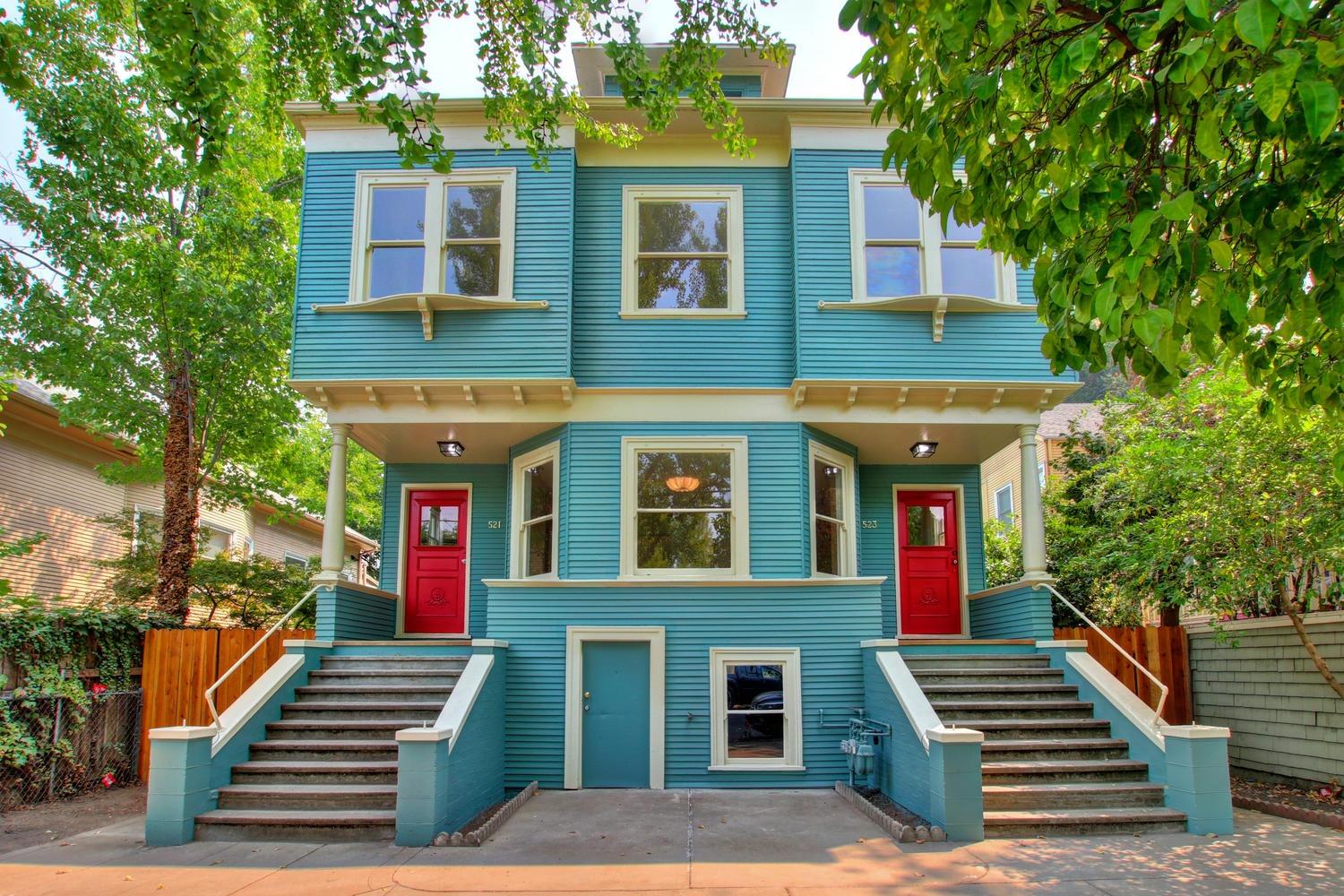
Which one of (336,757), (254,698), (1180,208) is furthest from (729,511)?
(1180,208)

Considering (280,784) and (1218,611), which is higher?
(1218,611)

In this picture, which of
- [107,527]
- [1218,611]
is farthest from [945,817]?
[107,527]

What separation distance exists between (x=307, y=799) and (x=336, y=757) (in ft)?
2.18

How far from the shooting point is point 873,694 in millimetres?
8969

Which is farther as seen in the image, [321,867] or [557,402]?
[557,402]

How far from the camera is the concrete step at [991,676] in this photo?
9.22m

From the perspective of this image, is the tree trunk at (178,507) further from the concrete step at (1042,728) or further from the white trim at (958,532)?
the concrete step at (1042,728)

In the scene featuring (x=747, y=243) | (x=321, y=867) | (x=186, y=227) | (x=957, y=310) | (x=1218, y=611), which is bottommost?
(x=321, y=867)

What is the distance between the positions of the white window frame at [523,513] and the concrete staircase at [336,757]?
1.35 metres

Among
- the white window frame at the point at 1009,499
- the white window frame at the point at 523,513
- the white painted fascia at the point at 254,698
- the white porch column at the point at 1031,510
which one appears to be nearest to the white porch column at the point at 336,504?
the white painted fascia at the point at 254,698

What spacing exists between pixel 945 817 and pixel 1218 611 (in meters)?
5.20

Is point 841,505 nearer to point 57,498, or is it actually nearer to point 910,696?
point 910,696

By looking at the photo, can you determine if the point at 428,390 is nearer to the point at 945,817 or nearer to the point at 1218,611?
the point at 945,817

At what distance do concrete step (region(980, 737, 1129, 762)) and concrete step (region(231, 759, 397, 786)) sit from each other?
5322 millimetres
